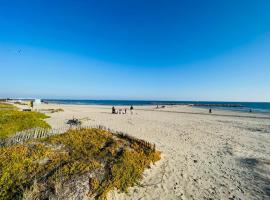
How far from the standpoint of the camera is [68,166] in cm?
648

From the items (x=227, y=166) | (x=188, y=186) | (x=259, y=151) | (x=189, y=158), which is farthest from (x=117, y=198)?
(x=259, y=151)

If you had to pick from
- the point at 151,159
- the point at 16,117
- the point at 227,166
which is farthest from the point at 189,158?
the point at 16,117

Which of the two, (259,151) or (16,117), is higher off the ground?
(16,117)

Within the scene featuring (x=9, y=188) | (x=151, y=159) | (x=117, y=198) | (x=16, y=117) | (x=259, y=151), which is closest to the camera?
(x=9, y=188)

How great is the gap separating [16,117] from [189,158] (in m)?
→ 12.7

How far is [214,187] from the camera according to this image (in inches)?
276

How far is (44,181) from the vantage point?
5613 mm

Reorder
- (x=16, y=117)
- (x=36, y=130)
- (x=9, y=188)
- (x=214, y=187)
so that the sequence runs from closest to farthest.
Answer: (x=9, y=188), (x=214, y=187), (x=36, y=130), (x=16, y=117)

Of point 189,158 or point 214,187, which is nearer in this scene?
point 214,187

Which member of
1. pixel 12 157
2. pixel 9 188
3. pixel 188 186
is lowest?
pixel 188 186

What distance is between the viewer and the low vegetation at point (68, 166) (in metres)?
5.32

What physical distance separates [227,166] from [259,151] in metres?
4.57

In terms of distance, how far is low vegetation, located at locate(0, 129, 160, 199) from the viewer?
5.32m

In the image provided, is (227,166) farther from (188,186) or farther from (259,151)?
(259,151)
